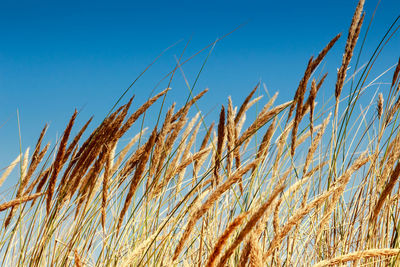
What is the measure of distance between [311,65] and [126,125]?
69 cm

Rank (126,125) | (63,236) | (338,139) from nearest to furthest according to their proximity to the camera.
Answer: (126,125) → (338,139) → (63,236)

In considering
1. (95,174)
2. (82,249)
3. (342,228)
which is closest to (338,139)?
(342,228)

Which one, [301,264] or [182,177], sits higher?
[182,177]

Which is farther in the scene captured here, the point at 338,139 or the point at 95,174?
the point at 338,139

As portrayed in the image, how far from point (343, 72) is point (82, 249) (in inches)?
49.1

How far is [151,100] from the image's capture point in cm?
151

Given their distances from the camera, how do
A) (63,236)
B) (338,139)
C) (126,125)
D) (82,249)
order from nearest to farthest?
(126,125), (338,139), (82,249), (63,236)

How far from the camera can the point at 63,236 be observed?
6.52 feet

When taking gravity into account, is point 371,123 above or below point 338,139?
above

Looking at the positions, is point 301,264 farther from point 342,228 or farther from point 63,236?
point 63,236

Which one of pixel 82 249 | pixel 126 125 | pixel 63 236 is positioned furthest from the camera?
pixel 63 236

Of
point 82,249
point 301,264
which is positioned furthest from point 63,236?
point 301,264

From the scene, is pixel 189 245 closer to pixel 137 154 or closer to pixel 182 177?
pixel 182 177

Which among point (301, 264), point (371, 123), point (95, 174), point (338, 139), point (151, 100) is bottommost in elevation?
point (301, 264)
